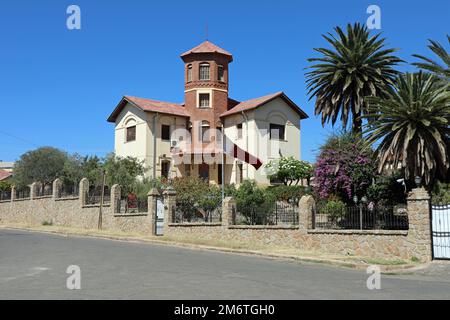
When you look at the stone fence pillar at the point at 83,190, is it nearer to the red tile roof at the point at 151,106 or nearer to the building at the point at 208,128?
the building at the point at 208,128

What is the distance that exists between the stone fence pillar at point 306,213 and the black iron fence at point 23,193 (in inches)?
1163

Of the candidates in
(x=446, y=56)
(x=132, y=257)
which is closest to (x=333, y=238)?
(x=132, y=257)

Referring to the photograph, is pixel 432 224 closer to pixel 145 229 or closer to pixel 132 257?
pixel 132 257

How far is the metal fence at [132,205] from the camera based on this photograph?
2869 centimetres

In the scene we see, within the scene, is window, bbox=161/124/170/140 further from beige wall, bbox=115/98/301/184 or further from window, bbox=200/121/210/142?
window, bbox=200/121/210/142

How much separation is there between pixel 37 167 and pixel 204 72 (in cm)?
2528

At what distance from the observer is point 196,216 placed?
2664 cm

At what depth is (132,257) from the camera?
16.9m

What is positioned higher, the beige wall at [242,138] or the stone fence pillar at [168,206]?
the beige wall at [242,138]

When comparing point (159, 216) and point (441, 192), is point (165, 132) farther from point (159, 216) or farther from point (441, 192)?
point (441, 192)

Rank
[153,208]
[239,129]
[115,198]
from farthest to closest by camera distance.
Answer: [239,129] < [115,198] < [153,208]

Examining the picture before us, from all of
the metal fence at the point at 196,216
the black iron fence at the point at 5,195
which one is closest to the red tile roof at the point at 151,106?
the black iron fence at the point at 5,195

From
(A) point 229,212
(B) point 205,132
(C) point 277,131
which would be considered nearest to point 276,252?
(A) point 229,212

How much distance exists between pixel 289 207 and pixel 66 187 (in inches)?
864
